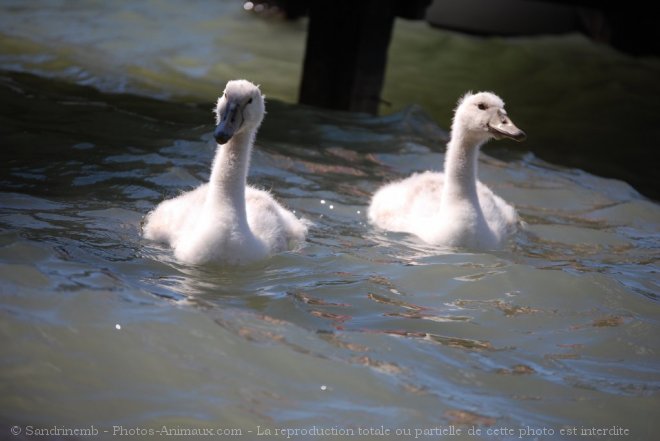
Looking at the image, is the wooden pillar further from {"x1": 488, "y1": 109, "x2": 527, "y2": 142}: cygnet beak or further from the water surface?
{"x1": 488, "y1": 109, "x2": 527, "y2": 142}: cygnet beak

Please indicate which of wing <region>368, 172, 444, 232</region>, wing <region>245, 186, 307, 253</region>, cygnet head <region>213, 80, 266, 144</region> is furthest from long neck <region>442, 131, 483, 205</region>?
cygnet head <region>213, 80, 266, 144</region>

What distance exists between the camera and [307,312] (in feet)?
18.7

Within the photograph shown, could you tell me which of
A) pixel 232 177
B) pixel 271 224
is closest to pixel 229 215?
pixel 232 177

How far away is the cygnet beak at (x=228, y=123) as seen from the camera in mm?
6043

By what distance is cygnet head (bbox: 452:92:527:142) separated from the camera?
24.1ft

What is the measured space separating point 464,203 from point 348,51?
17.3 feet

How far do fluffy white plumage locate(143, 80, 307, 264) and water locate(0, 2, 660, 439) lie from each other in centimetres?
12

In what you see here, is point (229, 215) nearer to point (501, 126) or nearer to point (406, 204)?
point (406, 204)

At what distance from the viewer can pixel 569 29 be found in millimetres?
21375

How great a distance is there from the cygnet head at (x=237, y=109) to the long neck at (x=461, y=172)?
1.69 meters

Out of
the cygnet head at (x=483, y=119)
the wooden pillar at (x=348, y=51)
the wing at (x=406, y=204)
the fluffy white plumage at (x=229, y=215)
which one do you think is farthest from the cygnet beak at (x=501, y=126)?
the wooden pillar at (x=348, y=51)

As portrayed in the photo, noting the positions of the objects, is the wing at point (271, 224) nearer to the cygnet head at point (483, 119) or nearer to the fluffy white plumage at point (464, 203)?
the fluffy white plumage at point (464, 203)

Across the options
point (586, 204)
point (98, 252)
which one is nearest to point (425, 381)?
point (98, 252)

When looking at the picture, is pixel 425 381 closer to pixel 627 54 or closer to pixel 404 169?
pixel 404 169
